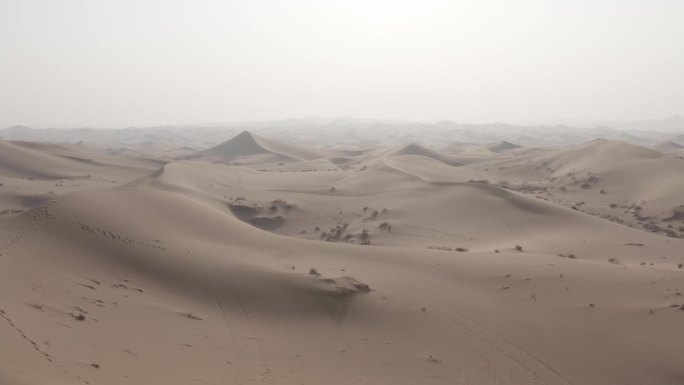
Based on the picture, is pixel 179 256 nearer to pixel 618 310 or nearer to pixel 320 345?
pixel 320 345

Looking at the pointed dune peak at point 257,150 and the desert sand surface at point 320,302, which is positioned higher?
the pointed dune peak at point 257,150

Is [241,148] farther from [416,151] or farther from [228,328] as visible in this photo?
[228,328]

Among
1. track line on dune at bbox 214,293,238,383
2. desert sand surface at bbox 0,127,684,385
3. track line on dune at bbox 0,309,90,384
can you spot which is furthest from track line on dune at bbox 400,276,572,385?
track line on dune at bbox 0,309,90,384

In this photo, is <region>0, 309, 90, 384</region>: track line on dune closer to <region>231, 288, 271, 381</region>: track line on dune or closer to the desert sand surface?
the desert sand surface

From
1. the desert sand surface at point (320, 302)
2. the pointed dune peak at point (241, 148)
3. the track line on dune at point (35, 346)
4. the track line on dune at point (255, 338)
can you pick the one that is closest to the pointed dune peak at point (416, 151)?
the pointed dune peak at point (241, 148)

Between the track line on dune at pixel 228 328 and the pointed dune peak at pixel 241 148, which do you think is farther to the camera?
the pointed dune peak at pixel 241 148

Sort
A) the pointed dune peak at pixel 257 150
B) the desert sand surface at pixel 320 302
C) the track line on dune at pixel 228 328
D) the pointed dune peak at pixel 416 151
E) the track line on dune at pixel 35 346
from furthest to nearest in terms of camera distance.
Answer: the pointed dune peak at pixel 257 150
the pointed dune peak at pixel 416 151
the track line on dune at pixel 228 328
the desert sand surface at pixel 320 302
the track line on dune at pixel 35 346

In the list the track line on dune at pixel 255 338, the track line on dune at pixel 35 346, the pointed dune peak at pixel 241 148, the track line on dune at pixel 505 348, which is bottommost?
the track line on dune at pixel 255 338

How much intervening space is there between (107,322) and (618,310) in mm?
9884

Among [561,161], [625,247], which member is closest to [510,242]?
[625,247]

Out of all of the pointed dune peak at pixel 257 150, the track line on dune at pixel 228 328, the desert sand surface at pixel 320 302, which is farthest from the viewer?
the pointed dune peak at pixel 257 150

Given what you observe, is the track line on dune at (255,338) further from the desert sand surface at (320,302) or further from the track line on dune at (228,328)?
the track line on dune at (228,328)

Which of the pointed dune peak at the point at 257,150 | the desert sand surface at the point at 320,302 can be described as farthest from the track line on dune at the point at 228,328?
the pointed dune peak at the point at 257,150

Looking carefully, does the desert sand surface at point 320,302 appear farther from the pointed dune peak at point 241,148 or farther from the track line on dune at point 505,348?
the pointed dune peak at point 241,148
